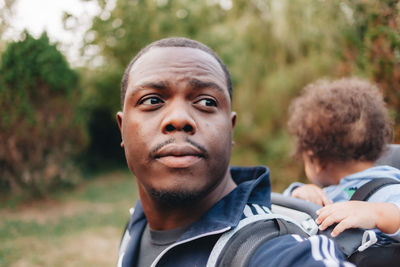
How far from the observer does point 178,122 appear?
4.30 ft

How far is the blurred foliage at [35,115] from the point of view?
254 inches

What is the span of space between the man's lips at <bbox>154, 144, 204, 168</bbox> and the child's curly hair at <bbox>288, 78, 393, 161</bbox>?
45.0 inches

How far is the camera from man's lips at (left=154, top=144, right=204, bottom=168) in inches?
50.6

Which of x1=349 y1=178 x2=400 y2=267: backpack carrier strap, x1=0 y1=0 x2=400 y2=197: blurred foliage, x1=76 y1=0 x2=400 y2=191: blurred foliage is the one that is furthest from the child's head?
x1=76 y1=0 x2=400 y2=191: blurred foliage

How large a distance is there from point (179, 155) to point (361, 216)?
790 mm

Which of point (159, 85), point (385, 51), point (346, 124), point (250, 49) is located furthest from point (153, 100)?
point (250, 49)

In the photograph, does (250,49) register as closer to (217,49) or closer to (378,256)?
(217,49)

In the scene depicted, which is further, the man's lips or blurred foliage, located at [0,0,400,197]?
blurred foliage, located at [0,0,400,197]

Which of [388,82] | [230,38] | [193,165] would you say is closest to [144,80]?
[193,165]

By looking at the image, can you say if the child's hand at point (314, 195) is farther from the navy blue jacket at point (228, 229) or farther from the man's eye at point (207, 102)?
the man's eye at point (207, 102)

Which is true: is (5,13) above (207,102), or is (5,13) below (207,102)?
above

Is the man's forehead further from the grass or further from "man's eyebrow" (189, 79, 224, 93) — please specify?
the grass

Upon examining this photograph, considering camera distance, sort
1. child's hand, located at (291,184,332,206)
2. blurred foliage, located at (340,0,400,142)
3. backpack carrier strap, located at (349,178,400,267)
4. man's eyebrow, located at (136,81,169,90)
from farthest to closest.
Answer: blurred foliage, located at (340,0,400,142)
child's hand, located at (291,184,332,206)
man's eyebrow, located at (136,81,169,90)
backpack carrier strap, located at (349,178,400,267)

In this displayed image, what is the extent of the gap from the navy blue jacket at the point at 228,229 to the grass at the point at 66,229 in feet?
12.1
